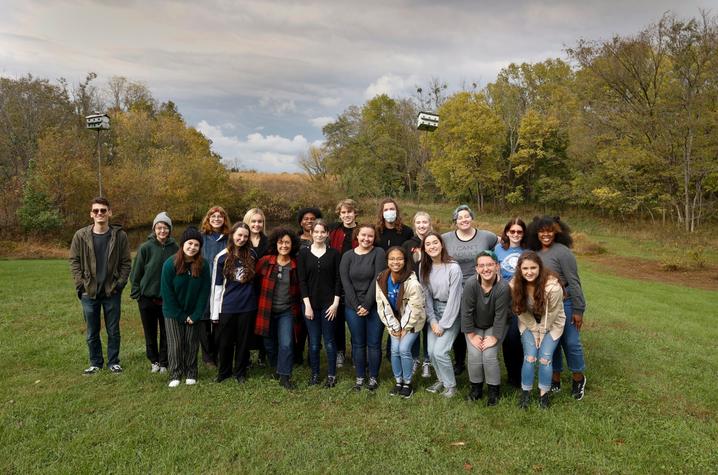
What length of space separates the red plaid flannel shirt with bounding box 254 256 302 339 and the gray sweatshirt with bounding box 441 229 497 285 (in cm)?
170

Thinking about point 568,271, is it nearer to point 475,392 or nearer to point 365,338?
point 475,392

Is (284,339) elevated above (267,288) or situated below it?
below

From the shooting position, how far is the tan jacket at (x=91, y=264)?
477 centimetres

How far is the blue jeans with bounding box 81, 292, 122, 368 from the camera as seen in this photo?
4844mm

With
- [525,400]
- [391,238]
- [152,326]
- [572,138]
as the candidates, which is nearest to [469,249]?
[391,238]

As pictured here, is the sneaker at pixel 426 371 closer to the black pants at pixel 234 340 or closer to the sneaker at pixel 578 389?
the sneaker at pixel 578 389

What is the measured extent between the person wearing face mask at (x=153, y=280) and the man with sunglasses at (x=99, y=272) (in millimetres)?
194

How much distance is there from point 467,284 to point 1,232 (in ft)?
82.0

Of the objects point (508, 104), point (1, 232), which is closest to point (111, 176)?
Answer: point (1, 232)

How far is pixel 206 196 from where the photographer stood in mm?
34562

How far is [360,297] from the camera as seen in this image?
4469mm

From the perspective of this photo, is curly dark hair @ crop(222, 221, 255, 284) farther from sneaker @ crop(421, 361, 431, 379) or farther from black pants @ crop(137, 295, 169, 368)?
sneaker @ crop(421, 361, 431, 379)

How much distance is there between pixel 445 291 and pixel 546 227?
1.19 metres

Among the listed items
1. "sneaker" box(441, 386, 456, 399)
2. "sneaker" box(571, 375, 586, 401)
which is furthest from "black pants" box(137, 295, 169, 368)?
"sneaker" box(571, 375, 586, 401)
